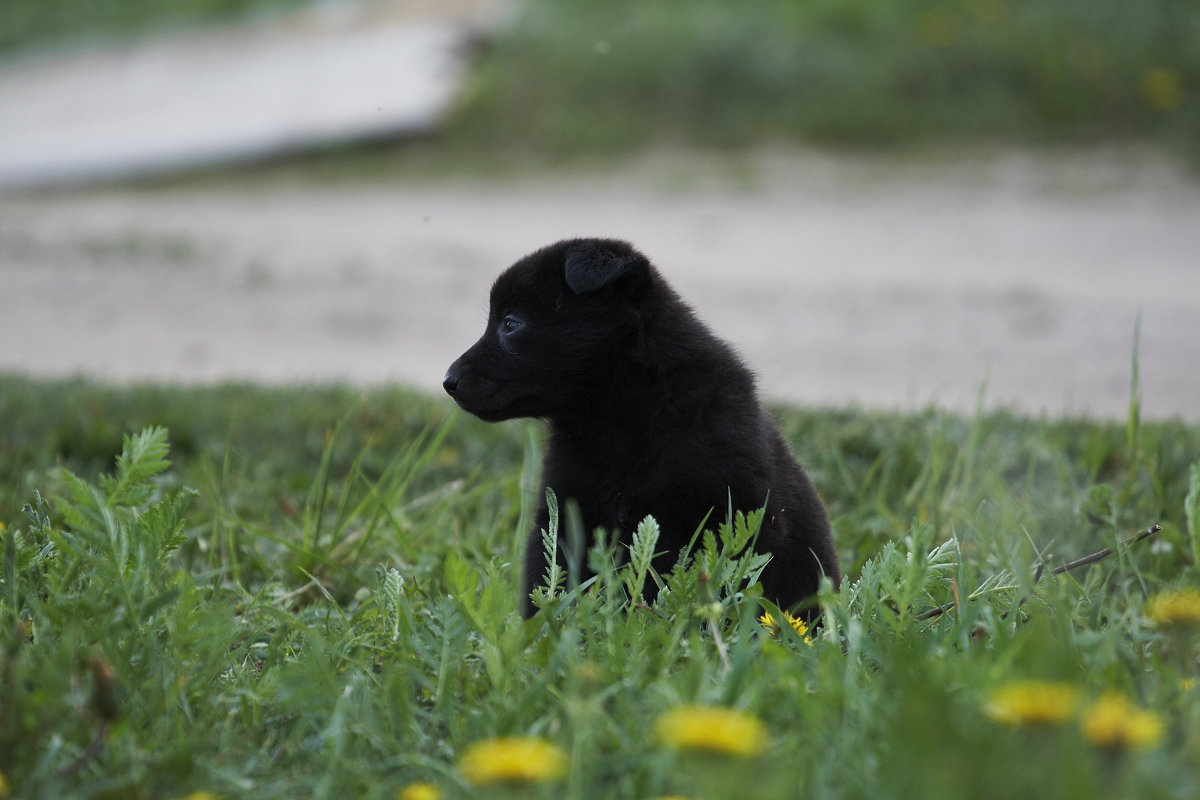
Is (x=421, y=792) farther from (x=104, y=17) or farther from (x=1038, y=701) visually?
(x=104, y=17)

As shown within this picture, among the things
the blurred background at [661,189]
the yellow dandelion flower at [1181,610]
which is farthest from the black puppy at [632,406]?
the blurred background at [661,189]

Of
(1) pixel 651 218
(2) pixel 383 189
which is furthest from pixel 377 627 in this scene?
(2) pixel 383 189

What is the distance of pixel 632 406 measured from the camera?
2877mm

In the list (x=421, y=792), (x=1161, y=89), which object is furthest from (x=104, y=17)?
(x=421, y=792)

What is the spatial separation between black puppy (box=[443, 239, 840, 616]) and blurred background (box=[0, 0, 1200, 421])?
109 inches

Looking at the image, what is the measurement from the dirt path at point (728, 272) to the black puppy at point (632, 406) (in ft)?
7.90

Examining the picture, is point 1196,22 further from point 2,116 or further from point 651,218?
point 2,116

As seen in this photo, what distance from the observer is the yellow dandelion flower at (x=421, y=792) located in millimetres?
1592

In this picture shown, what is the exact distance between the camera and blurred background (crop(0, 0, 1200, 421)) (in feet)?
23.1

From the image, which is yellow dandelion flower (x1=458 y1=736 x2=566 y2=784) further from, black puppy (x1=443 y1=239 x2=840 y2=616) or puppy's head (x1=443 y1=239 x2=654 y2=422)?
puppy's head (x1=443 y1=239 x2=654 y2=422)

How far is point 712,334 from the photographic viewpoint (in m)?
3.07

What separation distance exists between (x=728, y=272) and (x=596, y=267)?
19.1 feet

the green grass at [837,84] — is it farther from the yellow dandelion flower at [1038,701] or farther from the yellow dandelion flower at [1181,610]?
the yellow dandelion flower at [1038,701]

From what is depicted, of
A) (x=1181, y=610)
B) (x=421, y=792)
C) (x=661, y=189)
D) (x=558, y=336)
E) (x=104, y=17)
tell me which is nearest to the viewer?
(x=421, y=792)
